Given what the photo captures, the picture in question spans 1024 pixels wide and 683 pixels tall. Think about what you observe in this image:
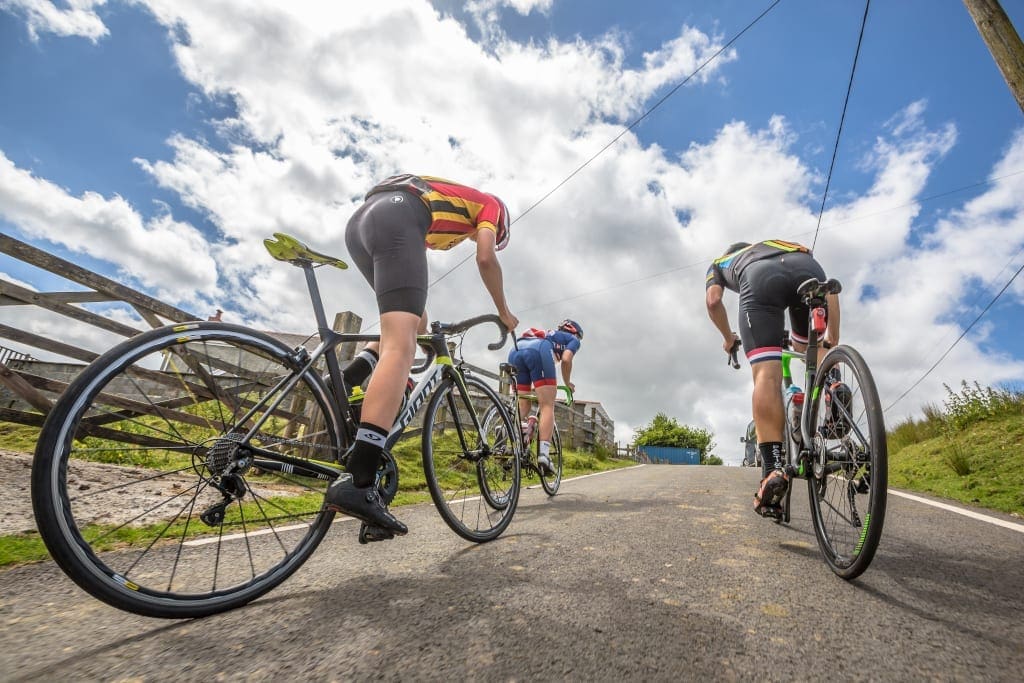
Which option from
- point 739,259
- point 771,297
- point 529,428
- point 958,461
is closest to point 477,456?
point 771,297

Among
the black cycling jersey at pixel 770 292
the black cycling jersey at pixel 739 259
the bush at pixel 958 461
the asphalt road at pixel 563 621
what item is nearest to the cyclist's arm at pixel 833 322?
the black cycling jersey at pixel 770 292

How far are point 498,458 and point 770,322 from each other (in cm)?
170

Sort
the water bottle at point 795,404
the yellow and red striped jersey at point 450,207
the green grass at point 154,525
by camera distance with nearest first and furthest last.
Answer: the green grass at point 154,525, the yellow and red striped jersey at point 450,207, the water bottle at point 795,404

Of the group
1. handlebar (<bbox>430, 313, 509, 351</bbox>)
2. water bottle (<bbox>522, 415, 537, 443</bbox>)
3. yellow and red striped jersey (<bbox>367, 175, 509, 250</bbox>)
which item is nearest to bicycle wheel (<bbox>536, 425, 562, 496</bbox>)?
water bottle (<bbox>522, 415, 537, 443</bbox>)

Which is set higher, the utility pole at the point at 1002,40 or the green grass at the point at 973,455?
the utility pole at the point at 1002,40

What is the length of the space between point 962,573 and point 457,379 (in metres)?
2.23

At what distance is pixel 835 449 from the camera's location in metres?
2.08

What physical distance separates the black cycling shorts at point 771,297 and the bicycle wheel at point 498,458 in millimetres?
1473

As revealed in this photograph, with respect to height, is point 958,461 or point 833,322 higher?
point 833,322

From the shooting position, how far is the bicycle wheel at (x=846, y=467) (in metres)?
1.56

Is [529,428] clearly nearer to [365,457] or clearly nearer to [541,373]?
[541,373]

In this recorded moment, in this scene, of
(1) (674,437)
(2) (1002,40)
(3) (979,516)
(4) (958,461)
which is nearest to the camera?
(3) (979,516)

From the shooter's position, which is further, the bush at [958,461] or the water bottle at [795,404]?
the bush at [958,461]

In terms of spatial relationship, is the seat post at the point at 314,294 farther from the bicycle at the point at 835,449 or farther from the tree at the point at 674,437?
the tree at the point at 674,437
